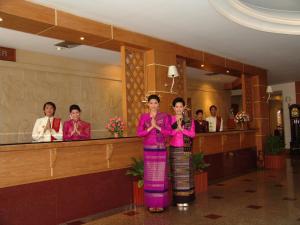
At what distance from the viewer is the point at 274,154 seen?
27.3ft

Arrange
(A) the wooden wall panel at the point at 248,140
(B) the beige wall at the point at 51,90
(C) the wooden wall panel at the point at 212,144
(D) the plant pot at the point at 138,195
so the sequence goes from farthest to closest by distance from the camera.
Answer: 1. (A) the wooden wall panel at the point at 248,140
2. (C) the wooden wall panel at the point at 212,144
3. (B) the beige wall at the point at 51,90
4. (D) the plant pot at the point at 138,195

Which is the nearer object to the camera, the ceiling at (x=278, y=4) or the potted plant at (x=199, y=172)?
the ceiling at (x=278, y=4)

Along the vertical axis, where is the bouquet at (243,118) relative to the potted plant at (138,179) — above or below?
above

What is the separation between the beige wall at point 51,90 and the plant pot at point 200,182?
10.6ft

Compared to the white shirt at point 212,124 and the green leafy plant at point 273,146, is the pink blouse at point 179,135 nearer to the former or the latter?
the white shirt at point 212,124

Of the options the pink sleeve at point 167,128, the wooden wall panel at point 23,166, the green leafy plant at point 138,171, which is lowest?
the green leafy plant at point 138,171

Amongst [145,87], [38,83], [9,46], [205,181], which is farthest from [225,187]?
[9,46]

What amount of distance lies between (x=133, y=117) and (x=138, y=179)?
1.10 metres

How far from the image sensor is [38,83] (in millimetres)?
6715

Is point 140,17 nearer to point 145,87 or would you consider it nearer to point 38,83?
point 145,87

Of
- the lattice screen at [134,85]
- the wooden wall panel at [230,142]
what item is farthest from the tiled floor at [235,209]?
the lattice screen at [134,85]

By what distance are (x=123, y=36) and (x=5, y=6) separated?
73.0 inches

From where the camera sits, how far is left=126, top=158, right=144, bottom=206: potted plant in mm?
4602

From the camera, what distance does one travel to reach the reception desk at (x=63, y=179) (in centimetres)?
342
